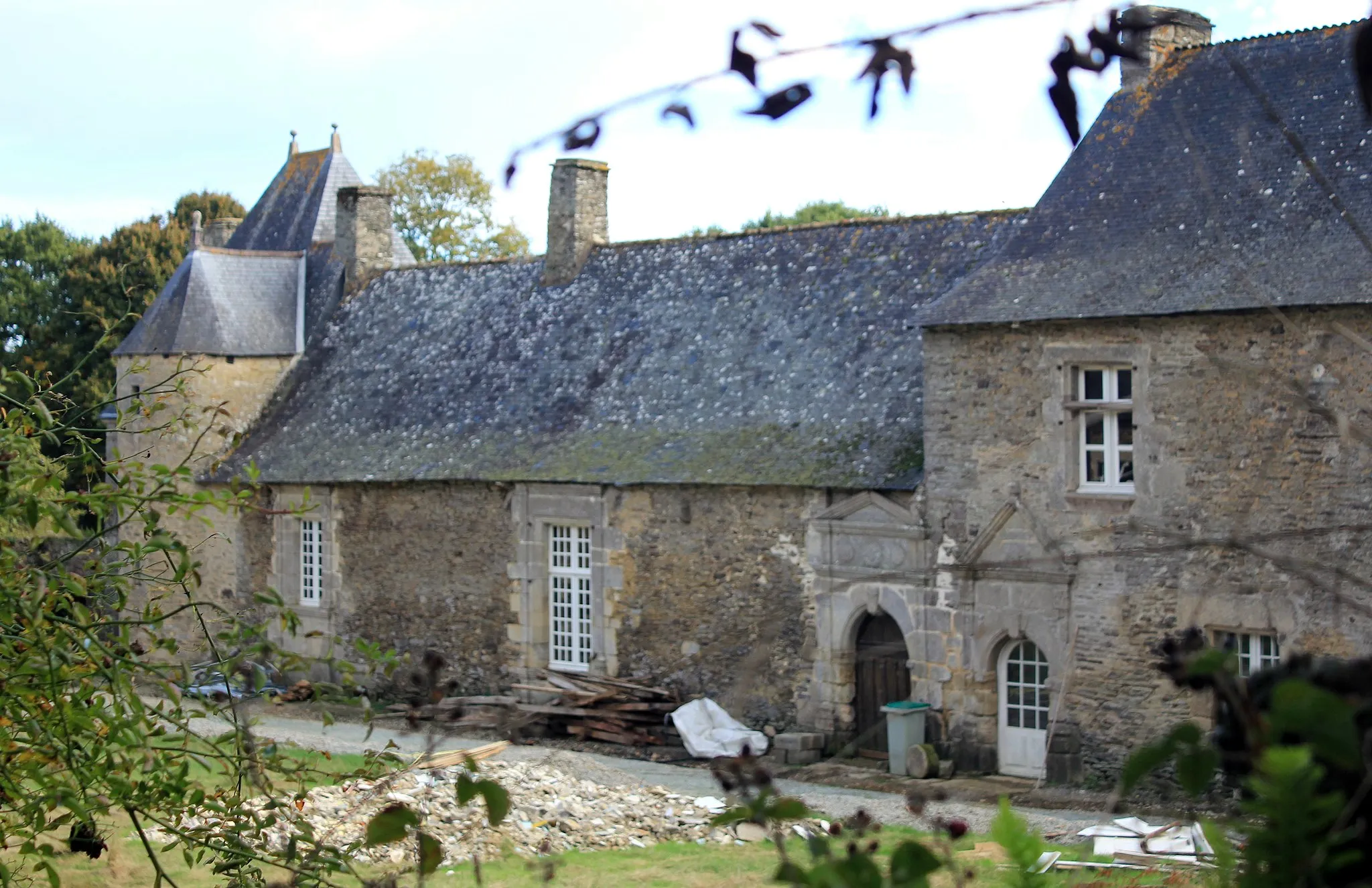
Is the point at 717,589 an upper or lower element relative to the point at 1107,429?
lower

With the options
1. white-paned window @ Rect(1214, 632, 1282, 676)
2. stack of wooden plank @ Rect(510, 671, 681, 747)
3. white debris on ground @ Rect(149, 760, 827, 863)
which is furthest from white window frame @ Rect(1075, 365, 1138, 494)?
stack of wooden plank @ Rect(510, 671, 681, 747)

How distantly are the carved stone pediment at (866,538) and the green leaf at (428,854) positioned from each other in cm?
1433

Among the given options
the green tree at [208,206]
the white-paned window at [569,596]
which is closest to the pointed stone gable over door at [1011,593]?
the white-paned window at [569,596]

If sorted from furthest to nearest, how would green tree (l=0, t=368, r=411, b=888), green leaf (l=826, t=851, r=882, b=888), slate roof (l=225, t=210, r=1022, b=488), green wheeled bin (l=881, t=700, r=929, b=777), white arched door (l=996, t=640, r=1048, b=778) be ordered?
1. slate roof (l=225, t=210, r=1022, b=488)
2. green wheeled bin (l=881, t=700, r=929, b=777)
3. white arched door (l=996, t=640, r=1048, b=778)
4. green tree (l=0, t=368, r=411, b=888)
5. green leaf (l=826, t=851, r=882, b=888)

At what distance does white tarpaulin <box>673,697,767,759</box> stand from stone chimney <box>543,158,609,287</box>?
765 centimetres

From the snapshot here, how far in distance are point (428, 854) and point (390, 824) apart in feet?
0.93

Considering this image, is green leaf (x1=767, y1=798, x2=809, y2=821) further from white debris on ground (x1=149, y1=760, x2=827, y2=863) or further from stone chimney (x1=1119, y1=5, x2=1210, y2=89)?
stone chimney (x1=1119, y1=5, x2=1210, y2=89)

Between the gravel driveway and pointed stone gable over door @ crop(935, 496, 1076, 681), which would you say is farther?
pointed stone gable over door @ crop(935, 496, 1076, 681)

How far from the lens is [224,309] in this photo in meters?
26.4

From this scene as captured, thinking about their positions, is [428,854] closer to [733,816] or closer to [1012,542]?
[733,816]

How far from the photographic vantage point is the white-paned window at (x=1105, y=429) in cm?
1603

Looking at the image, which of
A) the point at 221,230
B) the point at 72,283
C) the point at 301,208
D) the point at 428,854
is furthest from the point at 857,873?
the point at 72,283

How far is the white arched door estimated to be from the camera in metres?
16.9

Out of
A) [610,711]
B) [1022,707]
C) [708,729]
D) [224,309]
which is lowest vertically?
[708,729]
